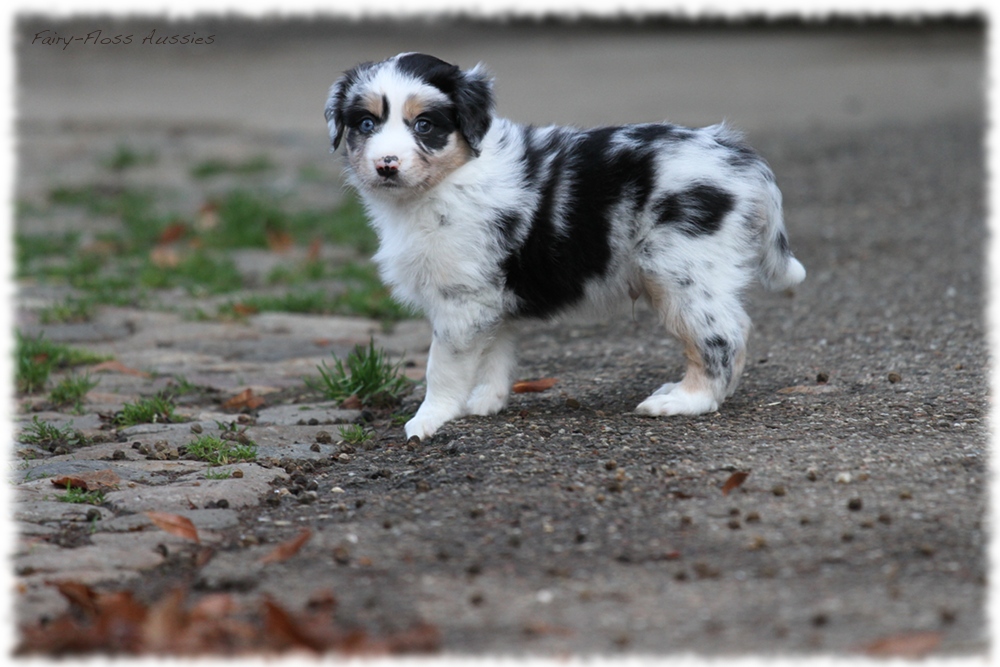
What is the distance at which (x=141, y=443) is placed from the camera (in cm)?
482

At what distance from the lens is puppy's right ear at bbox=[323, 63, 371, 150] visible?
490 centimetres

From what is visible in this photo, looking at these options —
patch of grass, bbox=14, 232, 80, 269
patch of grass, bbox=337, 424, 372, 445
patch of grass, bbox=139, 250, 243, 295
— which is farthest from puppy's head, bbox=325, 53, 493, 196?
patch of grass, bbox=14, 232, 80, 269

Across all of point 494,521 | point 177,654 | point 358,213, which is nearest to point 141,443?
point 494,521

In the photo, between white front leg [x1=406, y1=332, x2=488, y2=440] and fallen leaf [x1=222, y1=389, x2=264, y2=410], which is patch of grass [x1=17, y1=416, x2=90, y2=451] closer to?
fallen leaf [x1=222, y1=389, x2=264, y2=410]

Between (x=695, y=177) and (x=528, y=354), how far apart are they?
6.05 feet

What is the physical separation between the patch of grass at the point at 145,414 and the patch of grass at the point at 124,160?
6.59 metres

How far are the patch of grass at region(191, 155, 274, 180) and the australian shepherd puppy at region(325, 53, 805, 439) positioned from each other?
644cm

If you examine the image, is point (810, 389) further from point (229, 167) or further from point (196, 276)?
point (229, 167)

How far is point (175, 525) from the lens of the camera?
12.3 feet

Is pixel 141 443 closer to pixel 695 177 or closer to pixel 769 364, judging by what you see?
pixel 695 177

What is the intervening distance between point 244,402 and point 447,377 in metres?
1.17

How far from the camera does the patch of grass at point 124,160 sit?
11.3 metres

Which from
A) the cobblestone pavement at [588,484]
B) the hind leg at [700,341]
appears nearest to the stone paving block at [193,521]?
the cobblestone pavement at [588,484]

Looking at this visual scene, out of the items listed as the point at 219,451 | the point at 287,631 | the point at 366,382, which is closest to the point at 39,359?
the point at 366,382
